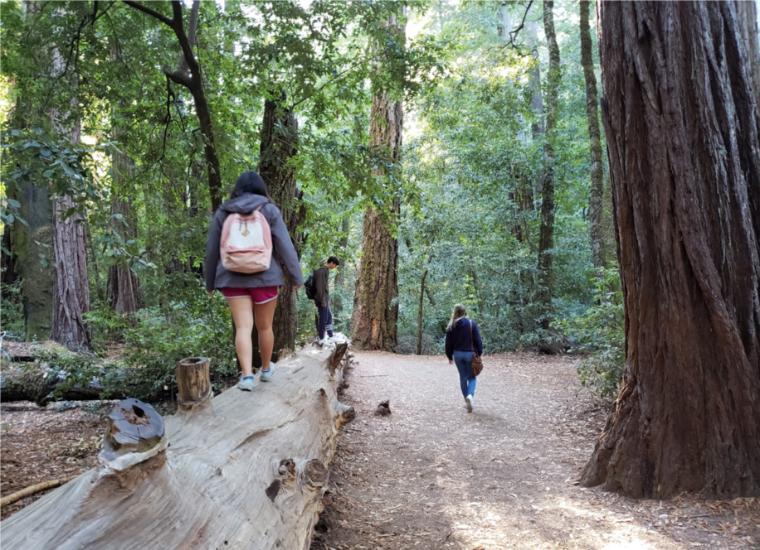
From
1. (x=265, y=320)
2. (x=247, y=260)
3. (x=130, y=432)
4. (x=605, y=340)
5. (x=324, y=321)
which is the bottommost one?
(x=605, y=340)

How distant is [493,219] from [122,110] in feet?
36.6

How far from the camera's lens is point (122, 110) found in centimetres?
772

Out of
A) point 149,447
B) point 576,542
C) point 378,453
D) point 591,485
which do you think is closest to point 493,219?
point 378,453

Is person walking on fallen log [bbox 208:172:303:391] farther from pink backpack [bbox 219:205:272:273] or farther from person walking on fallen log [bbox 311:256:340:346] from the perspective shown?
person walking on fallen log [bbox 311:256:340:346]

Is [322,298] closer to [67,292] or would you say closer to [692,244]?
[67,292]

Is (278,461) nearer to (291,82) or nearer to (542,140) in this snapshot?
(291,82)

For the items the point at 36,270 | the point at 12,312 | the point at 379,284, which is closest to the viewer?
the point at 36,270

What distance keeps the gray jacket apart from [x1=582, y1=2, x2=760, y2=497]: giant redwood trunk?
3153 mm

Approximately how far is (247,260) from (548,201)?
12278 millimetres

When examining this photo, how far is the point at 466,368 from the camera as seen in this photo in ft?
27.7

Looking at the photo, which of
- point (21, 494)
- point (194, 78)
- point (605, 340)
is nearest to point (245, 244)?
point (21, 494)

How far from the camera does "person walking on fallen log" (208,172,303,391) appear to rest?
4.77 meters

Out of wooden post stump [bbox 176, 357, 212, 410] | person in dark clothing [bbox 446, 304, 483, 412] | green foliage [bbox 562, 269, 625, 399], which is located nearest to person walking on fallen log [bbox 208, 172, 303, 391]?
wooden post stump [bbox 176, 357, 212, 410]

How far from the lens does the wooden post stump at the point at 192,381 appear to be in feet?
12.5
